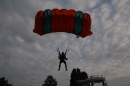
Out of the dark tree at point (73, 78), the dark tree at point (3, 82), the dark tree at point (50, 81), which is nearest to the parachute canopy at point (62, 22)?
the dark tree at point (73, 78)

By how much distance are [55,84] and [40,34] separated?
1525 inches

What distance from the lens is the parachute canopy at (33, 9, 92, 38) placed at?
1352 centimetres

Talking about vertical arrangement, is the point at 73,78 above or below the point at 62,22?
above

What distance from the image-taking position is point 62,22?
14109 mm

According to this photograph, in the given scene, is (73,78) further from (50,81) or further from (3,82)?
(3,82)

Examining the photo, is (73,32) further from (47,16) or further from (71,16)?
(47,16)

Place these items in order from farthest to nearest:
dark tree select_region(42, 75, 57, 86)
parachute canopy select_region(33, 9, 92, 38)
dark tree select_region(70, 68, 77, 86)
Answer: dark tree select_region(42, 75, 57, 86) → dark tree select_region(70, 68, 77, 86) → parachute canopy select_region(33, 9, 92, 38)

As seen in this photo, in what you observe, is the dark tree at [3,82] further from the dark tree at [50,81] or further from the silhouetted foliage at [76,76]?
the silhouetted foliage at [76,76]

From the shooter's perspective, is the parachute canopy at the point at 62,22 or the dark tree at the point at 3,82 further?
the dark tree at the point at 3,82

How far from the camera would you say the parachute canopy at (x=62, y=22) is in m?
13.5

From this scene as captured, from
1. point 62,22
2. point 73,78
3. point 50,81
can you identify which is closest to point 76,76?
point 73,78

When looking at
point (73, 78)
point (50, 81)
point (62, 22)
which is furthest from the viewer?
point (50, 81)

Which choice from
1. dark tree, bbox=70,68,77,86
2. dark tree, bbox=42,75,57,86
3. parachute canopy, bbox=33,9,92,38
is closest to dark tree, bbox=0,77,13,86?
dark tree, bbox=42,75,57,86

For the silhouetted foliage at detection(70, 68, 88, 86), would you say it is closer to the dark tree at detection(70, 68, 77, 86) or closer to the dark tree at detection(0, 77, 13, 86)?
the dark tree at detection(70, 68, 77, 86)
